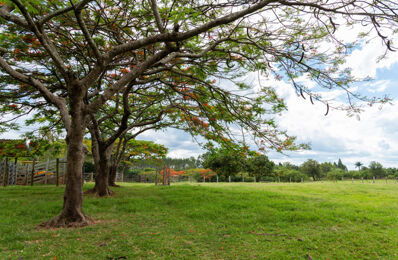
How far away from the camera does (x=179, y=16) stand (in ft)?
14.9

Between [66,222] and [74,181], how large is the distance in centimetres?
108

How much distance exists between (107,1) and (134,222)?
6.94 meters

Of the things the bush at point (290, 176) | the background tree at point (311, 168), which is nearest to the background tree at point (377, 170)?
the background tree at point (311, 168)

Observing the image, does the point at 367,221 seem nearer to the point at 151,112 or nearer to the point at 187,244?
the point at 187,244

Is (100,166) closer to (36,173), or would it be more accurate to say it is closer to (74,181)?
(74,181)

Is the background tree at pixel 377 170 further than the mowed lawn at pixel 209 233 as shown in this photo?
Yes

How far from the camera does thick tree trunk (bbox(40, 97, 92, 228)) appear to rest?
632 centimetres

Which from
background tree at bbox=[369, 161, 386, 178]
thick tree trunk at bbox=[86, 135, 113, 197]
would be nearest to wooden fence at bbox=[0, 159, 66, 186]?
thick tree trunk at bbox=[86, 135, 113, 197]

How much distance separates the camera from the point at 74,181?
21.4 ft

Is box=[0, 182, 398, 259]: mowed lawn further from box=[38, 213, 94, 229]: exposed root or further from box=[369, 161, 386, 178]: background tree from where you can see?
box=[369, 161, 386, 178]: background tree

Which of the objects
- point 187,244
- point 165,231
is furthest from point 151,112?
point 187,244

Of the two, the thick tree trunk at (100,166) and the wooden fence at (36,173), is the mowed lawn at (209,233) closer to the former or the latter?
the thick tree trunk at (100,166)

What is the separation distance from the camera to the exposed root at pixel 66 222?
20.1 feet

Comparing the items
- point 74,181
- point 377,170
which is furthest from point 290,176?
point 74,181
